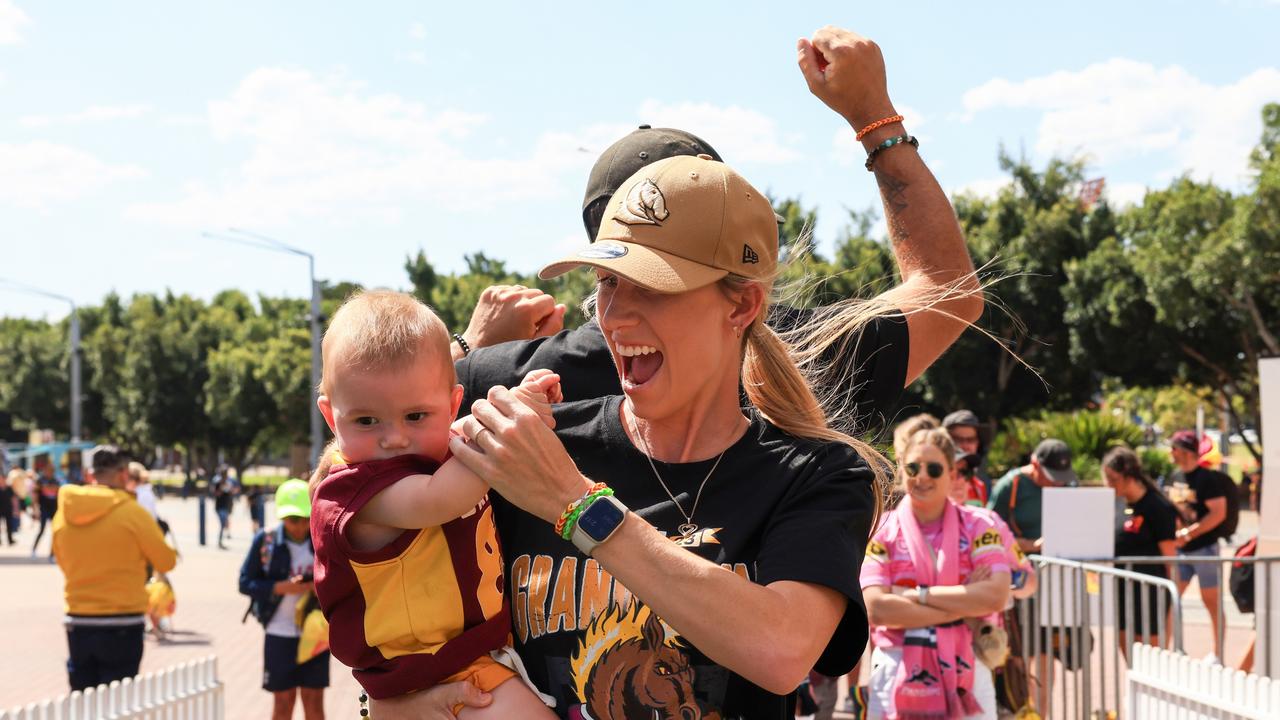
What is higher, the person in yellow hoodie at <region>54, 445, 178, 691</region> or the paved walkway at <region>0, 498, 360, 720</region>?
the person in yellow hoodie at <region>54, 445, 178, 691</region>

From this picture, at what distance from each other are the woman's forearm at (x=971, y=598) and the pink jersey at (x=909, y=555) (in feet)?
0.40

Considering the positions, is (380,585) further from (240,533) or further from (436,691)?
(240,533)

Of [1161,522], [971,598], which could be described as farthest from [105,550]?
[1161,522]

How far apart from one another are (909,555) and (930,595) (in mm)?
264

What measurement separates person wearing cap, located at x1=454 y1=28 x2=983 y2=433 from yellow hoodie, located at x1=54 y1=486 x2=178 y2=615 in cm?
585

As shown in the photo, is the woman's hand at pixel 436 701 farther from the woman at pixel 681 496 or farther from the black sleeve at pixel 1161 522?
the black sleeve at pixel 1161 522

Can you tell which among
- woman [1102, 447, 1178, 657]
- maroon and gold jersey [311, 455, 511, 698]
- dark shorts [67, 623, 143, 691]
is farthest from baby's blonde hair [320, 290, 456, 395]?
woman [1102, 447, 1178, 657]

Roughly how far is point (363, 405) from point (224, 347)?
2294 inches

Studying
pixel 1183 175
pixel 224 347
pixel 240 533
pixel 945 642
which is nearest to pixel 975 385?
pixel 1183 175

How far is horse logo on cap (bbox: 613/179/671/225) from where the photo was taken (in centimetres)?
190

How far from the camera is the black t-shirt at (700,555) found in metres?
1.87

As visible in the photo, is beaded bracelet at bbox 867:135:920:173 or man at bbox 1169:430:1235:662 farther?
man at bbox 1169:430:1235:662

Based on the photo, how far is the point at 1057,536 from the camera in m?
7.95

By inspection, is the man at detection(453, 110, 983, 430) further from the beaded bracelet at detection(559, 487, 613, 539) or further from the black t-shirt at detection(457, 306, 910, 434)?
the beaded bracelet at detection(559, 487, 613, 539)
